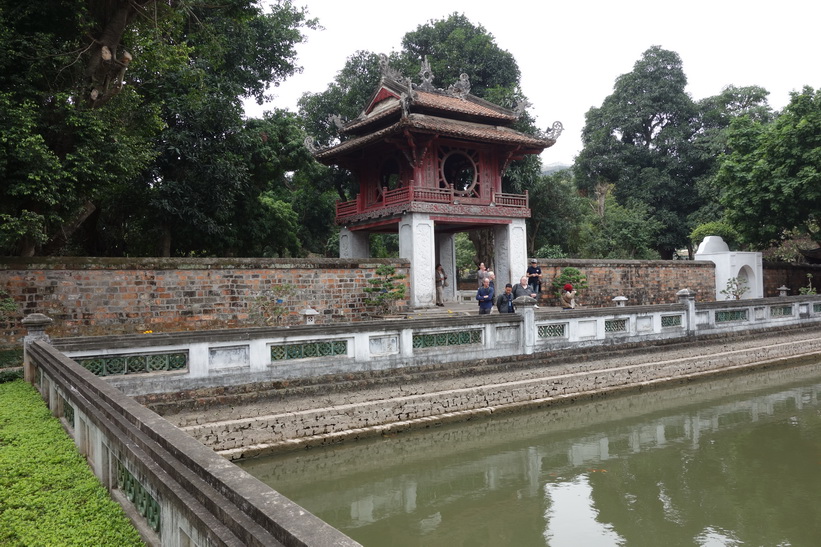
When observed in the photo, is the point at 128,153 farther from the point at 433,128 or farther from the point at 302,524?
the point at 302,524

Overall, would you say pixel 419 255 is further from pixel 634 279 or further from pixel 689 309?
pixel 634 279

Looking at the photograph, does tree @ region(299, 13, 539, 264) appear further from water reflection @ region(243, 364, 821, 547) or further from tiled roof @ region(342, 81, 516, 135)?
water reflection @ region(243, 364, 821, 547)

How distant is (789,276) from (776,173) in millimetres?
6684

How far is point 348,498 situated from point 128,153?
287 inches

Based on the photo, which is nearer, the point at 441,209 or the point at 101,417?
the point at 101,417

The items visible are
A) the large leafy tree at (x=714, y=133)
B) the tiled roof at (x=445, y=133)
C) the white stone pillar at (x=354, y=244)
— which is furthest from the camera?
the large leafy tree at (x=714, y=133)

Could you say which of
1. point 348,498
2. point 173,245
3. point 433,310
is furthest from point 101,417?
point 173,245

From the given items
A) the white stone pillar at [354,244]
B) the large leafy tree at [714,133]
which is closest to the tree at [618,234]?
the large leafy tree at [714,133]

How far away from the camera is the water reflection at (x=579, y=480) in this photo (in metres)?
5.36

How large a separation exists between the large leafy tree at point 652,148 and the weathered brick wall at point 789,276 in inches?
270

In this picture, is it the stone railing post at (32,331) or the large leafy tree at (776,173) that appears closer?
the stone railing post at (32,331)

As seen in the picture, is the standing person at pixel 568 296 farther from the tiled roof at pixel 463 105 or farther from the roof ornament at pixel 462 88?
the roof ornament at pixel 462 88

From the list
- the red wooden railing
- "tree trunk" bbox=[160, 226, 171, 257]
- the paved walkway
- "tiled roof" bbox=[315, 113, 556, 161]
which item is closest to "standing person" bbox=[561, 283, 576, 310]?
the red wooden railing

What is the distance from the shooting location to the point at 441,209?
52.7 feet
